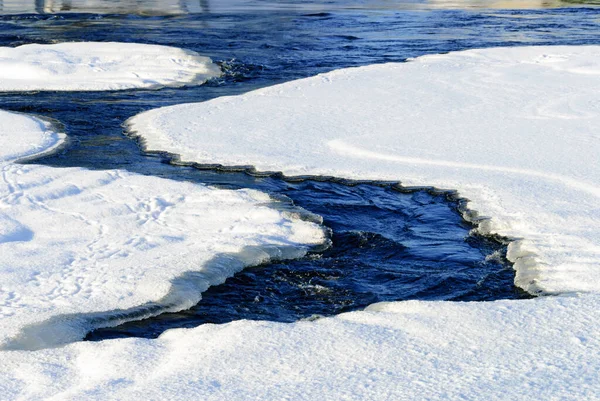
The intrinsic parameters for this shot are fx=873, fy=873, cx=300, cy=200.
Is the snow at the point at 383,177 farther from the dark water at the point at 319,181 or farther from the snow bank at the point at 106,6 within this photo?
the snow bank at the point at 106,6

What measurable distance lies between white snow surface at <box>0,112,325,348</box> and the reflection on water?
16067 mm

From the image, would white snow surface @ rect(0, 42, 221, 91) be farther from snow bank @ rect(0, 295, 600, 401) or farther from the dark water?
snow bank @ rect(0, 295, 600, 401)

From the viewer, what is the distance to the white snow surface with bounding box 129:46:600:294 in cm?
543

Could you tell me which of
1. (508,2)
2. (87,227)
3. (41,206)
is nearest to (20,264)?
(87,227)

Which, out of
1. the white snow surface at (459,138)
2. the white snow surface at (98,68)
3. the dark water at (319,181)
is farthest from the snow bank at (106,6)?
the white snow surface at (459,138)

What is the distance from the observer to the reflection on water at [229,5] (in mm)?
22406

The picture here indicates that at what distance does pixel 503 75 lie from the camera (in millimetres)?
10523

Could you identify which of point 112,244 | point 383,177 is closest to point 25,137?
point 112,244

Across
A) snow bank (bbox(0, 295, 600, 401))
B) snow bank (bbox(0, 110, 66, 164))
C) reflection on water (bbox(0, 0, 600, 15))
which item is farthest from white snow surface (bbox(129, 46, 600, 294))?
reflection on water (bbox(0, 0, 600, 15))

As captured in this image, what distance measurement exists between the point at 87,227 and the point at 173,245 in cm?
66

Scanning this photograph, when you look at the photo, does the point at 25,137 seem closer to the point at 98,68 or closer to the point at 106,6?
the point at 98,68

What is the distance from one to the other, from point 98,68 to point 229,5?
12.4 meters

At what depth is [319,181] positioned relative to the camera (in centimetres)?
680

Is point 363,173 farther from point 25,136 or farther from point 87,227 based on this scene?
point 25,136
